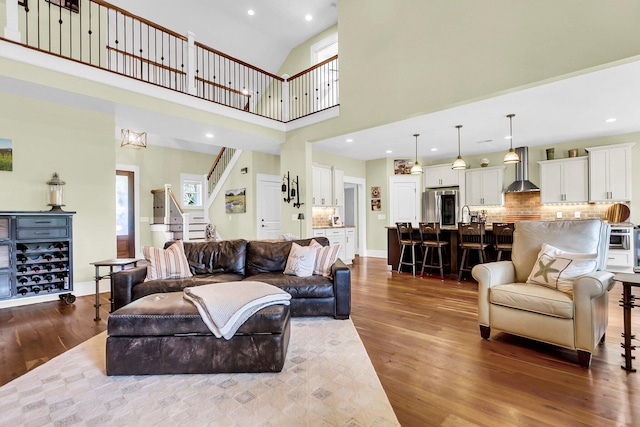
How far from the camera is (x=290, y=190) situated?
6.44 metres

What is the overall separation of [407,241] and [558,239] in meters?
3.11

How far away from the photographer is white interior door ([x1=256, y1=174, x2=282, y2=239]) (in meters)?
7.51

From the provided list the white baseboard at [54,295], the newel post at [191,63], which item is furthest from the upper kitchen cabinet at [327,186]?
the white baseboard at [54,295]

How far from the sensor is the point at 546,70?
11.4 feet

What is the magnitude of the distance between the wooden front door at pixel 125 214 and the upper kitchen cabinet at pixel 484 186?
9008 millimetres

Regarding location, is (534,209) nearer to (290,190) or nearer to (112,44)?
(290,190)

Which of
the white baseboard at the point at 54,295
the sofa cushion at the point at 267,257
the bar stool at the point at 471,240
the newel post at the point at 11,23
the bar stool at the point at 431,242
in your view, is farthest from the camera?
the bar stool at the point at 431,242

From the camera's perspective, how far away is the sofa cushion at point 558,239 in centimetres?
274

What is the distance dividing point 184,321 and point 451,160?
318 inches

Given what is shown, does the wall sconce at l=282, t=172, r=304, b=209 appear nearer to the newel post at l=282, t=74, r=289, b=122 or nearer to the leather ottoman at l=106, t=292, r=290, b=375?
the newel post at l=282, t=74, r=289, b=122

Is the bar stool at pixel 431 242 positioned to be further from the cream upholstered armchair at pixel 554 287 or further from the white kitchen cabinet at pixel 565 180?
the white kitchen cabinet at pixel 565 180

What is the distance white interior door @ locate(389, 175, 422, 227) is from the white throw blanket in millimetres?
6446

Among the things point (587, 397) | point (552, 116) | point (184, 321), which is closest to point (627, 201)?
point (552, 116)

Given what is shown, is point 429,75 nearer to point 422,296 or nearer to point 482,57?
point 482,57
